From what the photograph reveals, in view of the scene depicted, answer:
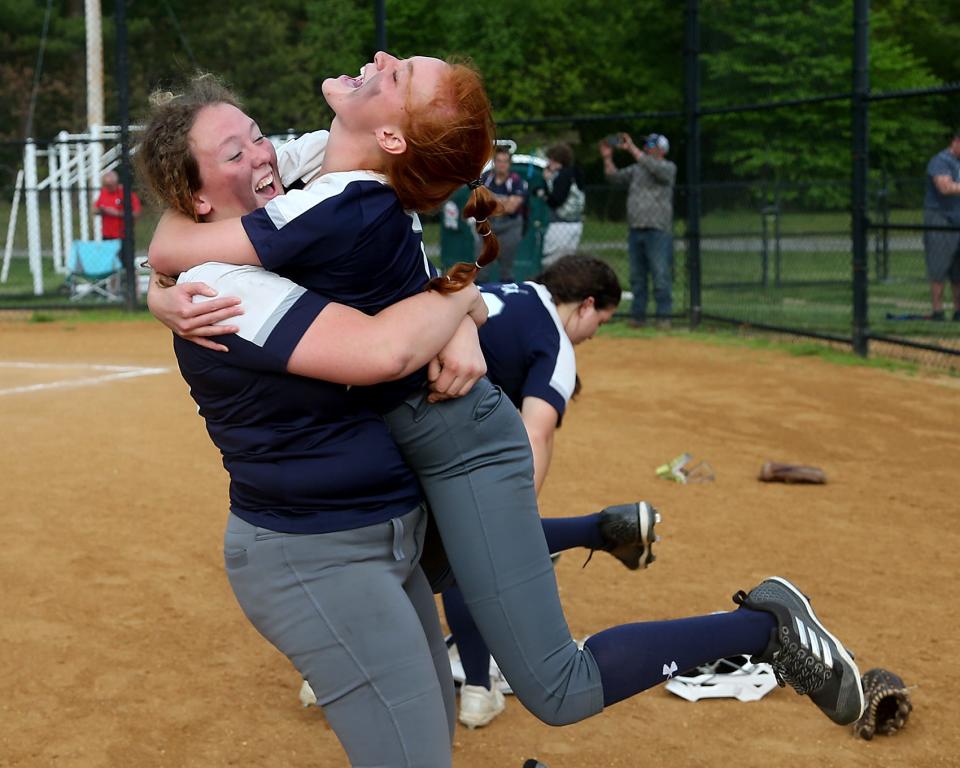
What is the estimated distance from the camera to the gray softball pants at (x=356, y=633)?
2.56m

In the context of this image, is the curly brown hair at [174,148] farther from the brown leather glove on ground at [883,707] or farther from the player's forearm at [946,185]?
the player's forearm at [946,185]

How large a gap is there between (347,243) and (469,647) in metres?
2.00

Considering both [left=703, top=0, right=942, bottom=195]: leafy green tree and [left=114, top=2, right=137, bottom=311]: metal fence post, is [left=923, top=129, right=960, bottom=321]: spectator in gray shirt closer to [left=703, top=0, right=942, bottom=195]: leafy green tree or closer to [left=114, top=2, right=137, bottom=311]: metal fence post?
[left=703, top=0, right=942, bottom=195]: leafy green tree

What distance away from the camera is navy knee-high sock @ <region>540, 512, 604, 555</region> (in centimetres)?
389

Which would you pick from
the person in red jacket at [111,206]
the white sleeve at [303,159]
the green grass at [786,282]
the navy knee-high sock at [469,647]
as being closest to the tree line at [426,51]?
the green grass at [786,282]

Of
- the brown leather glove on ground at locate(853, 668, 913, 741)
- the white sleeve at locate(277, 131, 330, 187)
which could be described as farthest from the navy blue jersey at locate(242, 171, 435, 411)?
the brown leather glove on ground at locate(853, 668, 913, 741)

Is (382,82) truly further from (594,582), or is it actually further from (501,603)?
(594,582)

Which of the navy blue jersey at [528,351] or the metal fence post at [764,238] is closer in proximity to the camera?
the navy blue jersey at [528,351]

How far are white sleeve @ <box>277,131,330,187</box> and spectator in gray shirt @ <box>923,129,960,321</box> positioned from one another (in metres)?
9.97

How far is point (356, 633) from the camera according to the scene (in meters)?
2.56

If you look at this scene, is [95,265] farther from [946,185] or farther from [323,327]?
[323,327]

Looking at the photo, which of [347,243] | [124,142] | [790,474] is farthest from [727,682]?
[124,142]

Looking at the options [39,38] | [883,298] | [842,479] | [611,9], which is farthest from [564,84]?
[842,479]

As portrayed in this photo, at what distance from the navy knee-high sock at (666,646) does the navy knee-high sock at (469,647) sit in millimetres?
1158
